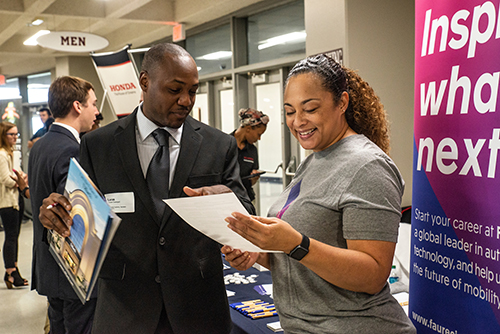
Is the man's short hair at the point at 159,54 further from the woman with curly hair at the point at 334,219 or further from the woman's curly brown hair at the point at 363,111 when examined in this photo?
the woman's curly brown hair at the point at 363,111

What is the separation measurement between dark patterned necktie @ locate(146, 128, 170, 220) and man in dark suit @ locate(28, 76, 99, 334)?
41.5 inches

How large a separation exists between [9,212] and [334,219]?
5268 millimetres

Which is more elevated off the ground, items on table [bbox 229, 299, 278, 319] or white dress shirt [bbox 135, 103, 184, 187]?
white dress shirt [bbox 135, 103, 184, 187]

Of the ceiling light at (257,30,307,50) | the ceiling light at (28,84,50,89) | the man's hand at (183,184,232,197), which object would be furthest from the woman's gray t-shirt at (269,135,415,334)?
the ceiling light at (28,84,50,89)

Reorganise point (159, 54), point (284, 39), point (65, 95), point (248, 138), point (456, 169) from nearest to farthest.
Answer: point (456, 169) < point (159, 54) < point (65, 95) < point (248, 138) < point (284, 39)

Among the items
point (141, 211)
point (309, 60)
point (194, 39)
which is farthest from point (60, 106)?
point (194, 39)

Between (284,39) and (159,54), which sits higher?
(284,39)

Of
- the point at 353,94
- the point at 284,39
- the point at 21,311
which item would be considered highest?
the point at 284,39

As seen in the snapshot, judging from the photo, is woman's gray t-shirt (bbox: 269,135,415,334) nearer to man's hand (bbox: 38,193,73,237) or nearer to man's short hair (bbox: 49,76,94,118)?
man's hand (bbox: 38,193,73,237)

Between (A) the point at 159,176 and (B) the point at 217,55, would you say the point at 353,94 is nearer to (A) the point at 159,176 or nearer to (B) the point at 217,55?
(A) the point at 159,176

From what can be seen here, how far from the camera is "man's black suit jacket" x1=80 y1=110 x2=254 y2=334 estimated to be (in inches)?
58.1

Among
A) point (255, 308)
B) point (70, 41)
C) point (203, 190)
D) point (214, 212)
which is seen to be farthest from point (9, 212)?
point (214, 212)

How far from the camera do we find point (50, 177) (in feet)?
7.93

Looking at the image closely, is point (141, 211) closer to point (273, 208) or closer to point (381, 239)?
point (273, 208)
